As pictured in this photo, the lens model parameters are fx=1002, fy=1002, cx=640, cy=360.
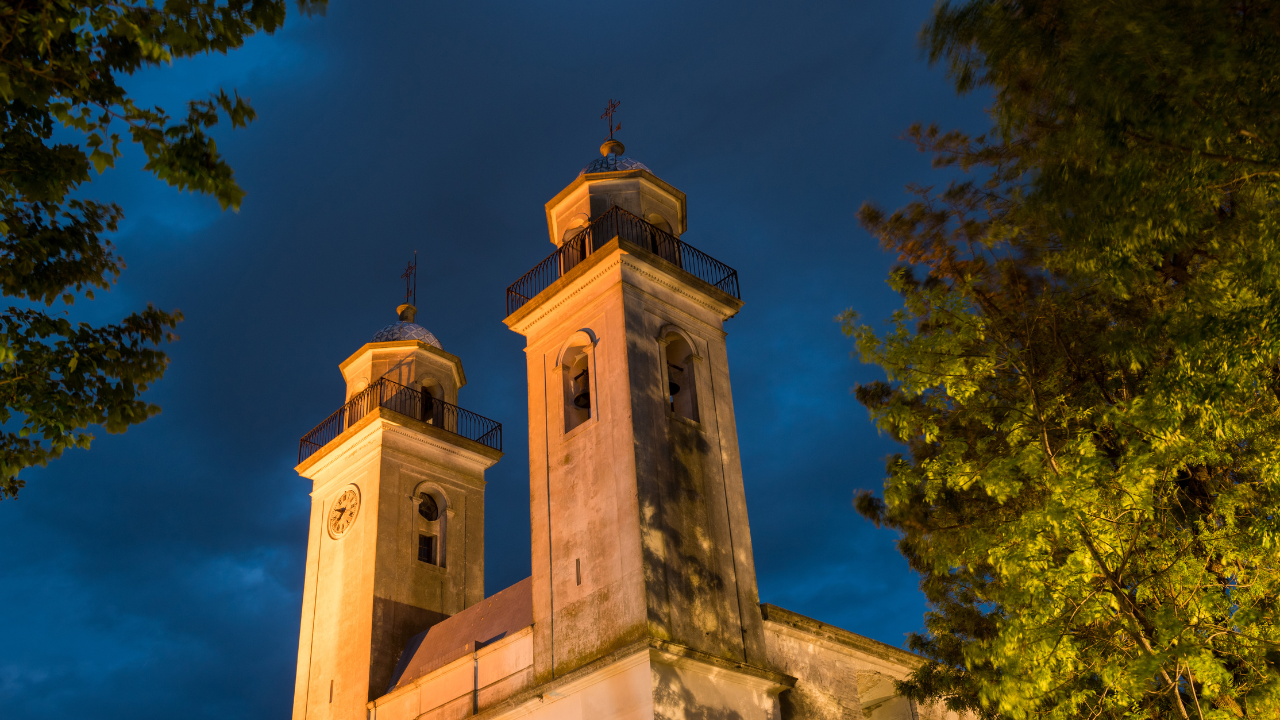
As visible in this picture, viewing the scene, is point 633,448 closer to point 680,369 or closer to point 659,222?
point 680,369

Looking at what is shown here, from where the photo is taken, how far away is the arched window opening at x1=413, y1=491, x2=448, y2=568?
24.8 meters

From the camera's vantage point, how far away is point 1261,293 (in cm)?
895

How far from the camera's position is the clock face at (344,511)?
24.7m

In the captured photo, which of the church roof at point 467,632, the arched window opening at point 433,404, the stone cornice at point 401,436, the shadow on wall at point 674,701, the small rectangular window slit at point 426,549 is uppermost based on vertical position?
the arched window opening at point 433,404

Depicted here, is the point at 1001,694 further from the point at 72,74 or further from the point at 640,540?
the point at 72,74

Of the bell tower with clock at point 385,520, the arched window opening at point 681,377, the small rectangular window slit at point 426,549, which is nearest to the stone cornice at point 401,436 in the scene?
the bell tower with clock at point 385,520

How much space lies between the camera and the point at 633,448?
1745 centimetres

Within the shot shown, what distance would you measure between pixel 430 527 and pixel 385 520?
163 cm

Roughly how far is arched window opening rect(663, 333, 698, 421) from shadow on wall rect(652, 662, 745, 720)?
5.43 metres

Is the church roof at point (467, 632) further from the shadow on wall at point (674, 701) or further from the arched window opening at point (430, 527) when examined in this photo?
the shadow on wall at point (674, 701)

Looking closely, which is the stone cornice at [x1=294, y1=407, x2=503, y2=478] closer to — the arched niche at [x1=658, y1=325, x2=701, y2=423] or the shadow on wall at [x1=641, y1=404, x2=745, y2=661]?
the arched niche at [x1=658, y1=325, x2=701, y2=423]

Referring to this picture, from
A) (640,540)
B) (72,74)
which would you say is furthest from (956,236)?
(72,74)

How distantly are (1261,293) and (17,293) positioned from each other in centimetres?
1128

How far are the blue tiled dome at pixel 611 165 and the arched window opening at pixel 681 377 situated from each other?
4.39 metres
